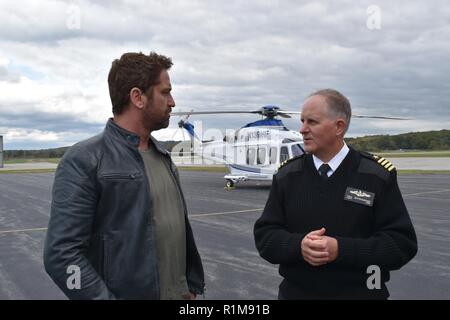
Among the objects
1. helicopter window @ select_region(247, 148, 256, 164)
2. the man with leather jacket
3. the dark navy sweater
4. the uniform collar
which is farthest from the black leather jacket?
A: helicopter window @ select_region(247, 148, 256, 164)

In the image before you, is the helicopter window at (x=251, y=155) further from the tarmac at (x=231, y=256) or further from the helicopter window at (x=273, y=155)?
the tarmac at (x=231, y=256)

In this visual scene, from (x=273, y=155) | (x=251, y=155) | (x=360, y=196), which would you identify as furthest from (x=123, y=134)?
(x=251, y=155)

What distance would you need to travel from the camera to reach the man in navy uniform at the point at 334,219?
233cm

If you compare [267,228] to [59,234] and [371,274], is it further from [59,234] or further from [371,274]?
[59,234]

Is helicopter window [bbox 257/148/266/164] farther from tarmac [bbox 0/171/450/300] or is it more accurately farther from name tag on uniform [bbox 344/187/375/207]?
name tag on uniform [bbox 344/187/375/207]

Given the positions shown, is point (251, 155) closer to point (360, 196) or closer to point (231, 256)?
point (231, 256)

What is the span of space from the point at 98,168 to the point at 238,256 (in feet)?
17.2

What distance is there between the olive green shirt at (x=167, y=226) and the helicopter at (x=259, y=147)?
48.0 ft

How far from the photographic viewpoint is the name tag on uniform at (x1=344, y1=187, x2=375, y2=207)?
2361mm

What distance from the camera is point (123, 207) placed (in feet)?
6.98

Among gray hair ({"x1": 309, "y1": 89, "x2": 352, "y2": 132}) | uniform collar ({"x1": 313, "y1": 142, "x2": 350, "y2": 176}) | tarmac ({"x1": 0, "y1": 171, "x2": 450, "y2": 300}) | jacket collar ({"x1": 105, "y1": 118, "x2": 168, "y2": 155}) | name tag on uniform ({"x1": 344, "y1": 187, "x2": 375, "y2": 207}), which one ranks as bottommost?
tarmac ({"x1": 0, "y1": 171, "x2": 450, "y2": 300})

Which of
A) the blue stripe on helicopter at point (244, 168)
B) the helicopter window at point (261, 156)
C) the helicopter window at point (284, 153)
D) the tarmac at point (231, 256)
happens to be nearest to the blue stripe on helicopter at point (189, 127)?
the blue stripe on helicopter at point (244, 168)

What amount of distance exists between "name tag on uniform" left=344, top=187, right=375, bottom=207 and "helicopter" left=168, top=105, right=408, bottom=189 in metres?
14.6
